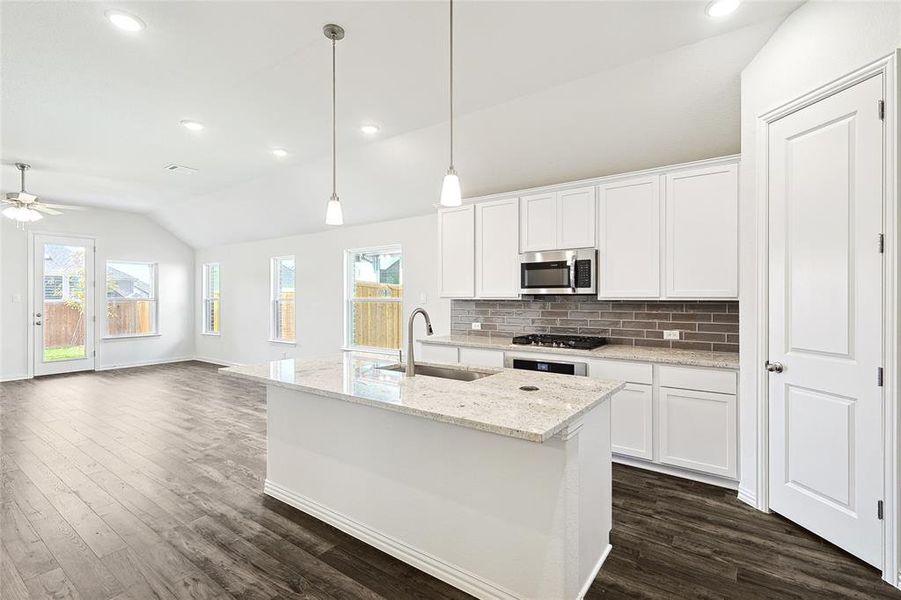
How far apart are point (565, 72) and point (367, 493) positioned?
9.68ft

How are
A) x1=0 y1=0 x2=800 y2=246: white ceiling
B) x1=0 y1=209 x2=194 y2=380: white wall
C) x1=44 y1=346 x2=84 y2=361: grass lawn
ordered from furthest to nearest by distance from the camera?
1. x1=44 y1=346 x2=84 y2=361: grass lawn
2. x1=0 y1=209 x2=194 y2=380: white wall
3. x1=0 y1=0 x2=800 y2=246: white ceiling

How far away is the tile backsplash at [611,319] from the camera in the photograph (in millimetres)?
3406

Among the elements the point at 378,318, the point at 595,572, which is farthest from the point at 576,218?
the point at 378,318

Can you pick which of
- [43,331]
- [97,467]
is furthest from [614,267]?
[43,331]

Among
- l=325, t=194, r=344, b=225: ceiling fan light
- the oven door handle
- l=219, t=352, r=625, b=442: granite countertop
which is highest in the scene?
l=325, t=194, r=344, b=225: ceiling fan light

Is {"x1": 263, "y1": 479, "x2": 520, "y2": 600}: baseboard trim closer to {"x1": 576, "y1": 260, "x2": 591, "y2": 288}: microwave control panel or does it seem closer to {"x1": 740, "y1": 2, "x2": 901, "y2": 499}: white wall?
{"x1": 740, "y1": 2, "x2": 901, "y2": 499}: white wall

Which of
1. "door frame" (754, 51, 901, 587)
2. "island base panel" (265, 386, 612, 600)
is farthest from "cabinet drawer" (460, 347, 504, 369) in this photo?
"door frame" (754, 51, 901, 587)

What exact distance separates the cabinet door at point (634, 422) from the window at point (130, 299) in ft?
28.6

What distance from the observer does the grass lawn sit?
6.95 meters

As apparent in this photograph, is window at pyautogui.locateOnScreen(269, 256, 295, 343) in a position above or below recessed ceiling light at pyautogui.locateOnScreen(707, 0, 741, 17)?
below

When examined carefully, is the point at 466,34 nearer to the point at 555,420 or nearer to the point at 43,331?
the point at 555,420

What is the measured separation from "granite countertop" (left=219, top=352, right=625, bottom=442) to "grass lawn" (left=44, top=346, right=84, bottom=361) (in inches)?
272

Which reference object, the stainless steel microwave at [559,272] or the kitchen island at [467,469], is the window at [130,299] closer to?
the kitchen island at [467,469]

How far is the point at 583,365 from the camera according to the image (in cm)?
340
